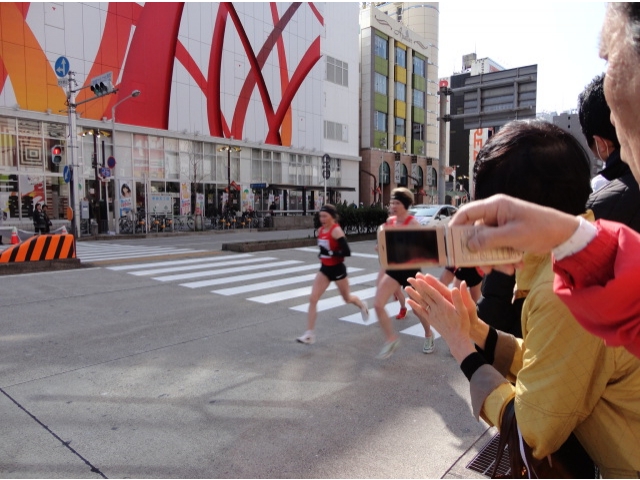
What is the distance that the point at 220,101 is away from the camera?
31359 mm

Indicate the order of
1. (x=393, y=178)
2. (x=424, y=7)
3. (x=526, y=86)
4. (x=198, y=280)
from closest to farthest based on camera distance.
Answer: (x=198, y=280), (x=526, y=86), (x=393, y=178), (x=424, y=7)

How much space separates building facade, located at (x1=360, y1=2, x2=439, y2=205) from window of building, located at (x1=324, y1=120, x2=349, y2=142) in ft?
13.6

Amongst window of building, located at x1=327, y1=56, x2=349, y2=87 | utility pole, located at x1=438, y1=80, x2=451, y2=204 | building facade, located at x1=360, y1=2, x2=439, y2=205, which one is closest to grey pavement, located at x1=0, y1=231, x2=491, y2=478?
utility pole, located at x1=438, y1=80, x2=451, y2=204

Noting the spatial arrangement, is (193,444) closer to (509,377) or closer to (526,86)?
(509,377)

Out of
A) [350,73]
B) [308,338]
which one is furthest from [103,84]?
[350,73]

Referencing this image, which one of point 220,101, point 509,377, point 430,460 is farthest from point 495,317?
point 220,101

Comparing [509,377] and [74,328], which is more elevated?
[509,377]

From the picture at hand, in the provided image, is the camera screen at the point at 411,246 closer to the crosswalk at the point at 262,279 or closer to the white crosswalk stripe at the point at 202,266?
the crosswalk at the point at 262,279

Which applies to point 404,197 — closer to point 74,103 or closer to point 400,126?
point 74,103

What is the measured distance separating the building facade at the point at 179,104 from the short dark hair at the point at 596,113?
19.2 metres

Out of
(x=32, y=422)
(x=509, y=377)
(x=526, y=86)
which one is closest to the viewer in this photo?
(x=509, y=377)

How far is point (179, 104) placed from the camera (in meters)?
29.0

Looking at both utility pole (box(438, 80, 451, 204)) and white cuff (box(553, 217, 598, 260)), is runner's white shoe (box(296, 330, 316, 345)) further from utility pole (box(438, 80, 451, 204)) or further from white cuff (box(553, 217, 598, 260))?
utility pole (box(438, 80, 451, 204))

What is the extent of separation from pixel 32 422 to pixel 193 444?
4.27 ft
